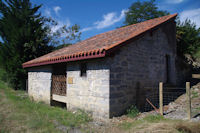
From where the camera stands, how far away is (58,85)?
766cm

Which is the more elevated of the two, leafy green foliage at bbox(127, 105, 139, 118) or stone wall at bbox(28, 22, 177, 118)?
stone wall at bbox(28, 22, 177, 118)

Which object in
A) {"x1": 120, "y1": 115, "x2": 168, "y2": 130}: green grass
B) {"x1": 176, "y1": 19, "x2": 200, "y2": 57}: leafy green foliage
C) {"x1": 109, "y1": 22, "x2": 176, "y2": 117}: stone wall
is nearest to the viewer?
{"x1": 120, "y1": 115, "x2": 168, "y2": 130}: green grass

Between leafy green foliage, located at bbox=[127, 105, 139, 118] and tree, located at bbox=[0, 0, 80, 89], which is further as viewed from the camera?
tree, located at bbox=[0, 0, 80, 89]

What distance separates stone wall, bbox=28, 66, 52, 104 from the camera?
8.21 metres

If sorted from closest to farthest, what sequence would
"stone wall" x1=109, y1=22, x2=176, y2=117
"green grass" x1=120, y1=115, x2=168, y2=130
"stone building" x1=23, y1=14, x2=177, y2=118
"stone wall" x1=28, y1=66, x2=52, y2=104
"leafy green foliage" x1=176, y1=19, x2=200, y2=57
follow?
"green grass" x1=120, y1=115, x2=168, y2=130
"stone building" x1=23, y1=14, x2=177, y2=118
"stone wall" x1=109, y1=22, x2=176, y2=117
"stone wall" x1=28, y1=66, x2=52, y2=104
"leafy green foliage" x1=176, y1=19, x2=200, y2=57

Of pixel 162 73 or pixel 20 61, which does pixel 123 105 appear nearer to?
pixel 162 73

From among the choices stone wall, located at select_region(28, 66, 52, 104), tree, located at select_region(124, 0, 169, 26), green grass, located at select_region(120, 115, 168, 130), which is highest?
tree, located at select_region(124, 0, 169, 26)

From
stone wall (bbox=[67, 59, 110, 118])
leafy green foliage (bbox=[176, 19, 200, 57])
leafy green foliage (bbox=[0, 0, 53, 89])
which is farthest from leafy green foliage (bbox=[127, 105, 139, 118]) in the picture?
leafy green foliage (bbox=[0, 0, 53, 89])

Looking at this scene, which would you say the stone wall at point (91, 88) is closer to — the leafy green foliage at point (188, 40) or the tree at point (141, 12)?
the leafy green foliage at point (188, 40)

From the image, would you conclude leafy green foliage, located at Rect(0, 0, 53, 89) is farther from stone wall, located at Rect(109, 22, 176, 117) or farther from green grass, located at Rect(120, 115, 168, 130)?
green grass, located at Rect(120, 115, 168, 130)

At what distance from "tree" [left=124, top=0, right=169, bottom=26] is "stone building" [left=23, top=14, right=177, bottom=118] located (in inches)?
675

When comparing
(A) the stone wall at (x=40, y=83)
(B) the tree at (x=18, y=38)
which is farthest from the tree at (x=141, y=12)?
(A) the stone wall at (x=40, y=83)

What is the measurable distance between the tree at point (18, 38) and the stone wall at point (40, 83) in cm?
488

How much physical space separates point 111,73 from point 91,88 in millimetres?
1078
